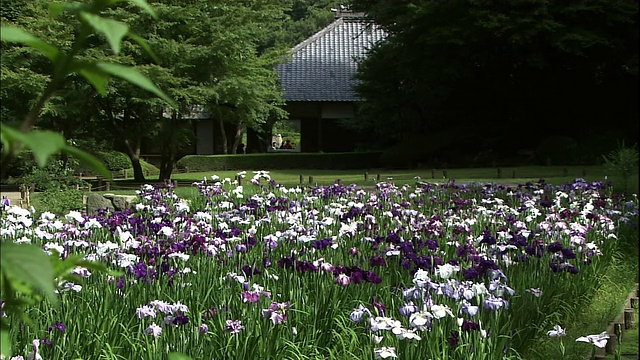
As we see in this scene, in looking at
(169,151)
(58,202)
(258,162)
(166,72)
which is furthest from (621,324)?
(258,162)

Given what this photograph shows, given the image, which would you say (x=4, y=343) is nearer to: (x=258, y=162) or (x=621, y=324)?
(x=621, y=324)

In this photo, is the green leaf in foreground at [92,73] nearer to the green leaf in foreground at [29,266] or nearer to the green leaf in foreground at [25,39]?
the green leaf in foreground at [25,39]

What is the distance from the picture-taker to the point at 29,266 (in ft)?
2.70

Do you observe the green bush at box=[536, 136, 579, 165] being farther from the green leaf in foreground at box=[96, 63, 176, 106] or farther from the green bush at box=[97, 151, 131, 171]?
the green leaf in foreground at box=[96, 63, 176, 106]

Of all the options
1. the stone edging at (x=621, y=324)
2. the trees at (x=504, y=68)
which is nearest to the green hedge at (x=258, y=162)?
the trees at (x=504, y=68)

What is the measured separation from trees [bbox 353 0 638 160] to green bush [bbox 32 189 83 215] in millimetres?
14642

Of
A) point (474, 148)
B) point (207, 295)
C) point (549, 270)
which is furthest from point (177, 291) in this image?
point (474, 148)

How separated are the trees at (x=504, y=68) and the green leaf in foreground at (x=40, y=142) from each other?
22392 millimetres

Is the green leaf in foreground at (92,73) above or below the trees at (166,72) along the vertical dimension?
below

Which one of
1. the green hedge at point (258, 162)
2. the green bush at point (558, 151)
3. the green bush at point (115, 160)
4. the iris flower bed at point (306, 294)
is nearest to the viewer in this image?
the iris flower bed at point (306, 294)

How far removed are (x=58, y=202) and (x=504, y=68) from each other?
19544 millimetres

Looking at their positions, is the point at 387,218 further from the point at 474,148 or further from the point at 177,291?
the point at 474,148

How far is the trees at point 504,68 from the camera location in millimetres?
22922

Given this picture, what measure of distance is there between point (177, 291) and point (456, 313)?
4.92 feet
